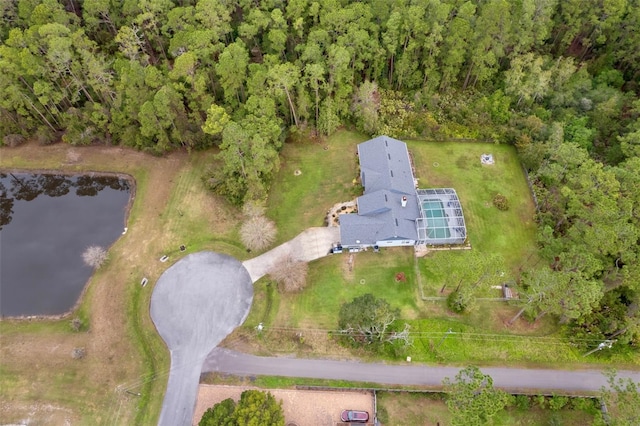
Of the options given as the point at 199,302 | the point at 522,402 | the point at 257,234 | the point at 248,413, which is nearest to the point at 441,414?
the point at 522,402

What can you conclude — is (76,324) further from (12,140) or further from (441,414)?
(441,414)

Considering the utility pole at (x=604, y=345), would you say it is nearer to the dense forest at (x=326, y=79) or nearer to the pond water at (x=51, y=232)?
the dense forest at (x=326, y=79)

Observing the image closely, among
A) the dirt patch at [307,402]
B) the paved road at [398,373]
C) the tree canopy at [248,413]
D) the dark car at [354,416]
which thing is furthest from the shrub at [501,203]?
the tree canopy at [248,413]

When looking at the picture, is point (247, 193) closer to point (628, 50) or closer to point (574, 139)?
point (574, 139)

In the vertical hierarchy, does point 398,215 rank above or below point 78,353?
above

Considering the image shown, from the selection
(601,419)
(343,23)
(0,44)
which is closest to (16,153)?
(0,44)
